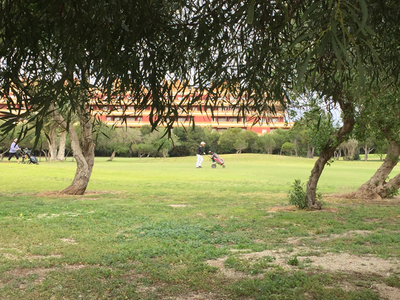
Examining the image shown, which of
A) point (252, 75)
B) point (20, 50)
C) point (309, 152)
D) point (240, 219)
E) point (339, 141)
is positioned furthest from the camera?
point (309, 152)

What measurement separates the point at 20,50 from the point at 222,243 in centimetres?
641

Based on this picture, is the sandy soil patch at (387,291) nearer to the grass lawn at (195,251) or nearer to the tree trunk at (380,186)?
the grass lawn at (195,251)

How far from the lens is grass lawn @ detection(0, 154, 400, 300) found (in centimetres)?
585

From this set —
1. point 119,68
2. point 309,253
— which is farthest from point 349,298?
point 119,68

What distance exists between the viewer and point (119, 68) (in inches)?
136

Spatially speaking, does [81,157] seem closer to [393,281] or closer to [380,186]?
[380,186]

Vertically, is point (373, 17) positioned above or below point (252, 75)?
above

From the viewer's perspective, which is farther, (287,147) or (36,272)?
(287,147)

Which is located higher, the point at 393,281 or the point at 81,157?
the point at 81,157

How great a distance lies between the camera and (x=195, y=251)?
797 centimetres

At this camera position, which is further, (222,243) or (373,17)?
(222,243)

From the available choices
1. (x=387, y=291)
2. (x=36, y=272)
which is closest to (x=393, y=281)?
(x=387, y=291)

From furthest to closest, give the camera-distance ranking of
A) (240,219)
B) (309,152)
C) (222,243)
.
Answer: (309,152)
(240,219)
(222,243)

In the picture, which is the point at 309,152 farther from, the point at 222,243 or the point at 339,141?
the point at 222,243
